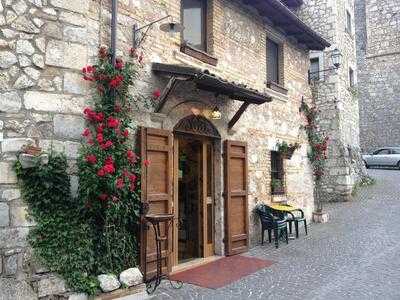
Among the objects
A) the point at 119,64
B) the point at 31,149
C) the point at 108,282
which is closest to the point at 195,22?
the point at 119,64

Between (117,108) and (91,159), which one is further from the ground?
(117,108)

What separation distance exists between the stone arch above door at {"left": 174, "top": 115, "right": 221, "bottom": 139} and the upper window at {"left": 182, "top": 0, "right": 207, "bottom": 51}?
4.61 ft

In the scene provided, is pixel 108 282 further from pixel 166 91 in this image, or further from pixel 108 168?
pixel 166 91

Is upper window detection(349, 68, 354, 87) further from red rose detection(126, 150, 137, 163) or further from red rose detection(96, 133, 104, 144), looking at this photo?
red rose detection(96, 133, 104, 144)

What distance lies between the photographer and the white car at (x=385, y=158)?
21.2 metres

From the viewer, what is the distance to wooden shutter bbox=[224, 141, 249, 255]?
786cm

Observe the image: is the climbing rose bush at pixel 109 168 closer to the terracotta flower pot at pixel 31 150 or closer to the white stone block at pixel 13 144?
the terracotta flower pot at pixel 31 150

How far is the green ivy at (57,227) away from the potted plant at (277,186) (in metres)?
5.53

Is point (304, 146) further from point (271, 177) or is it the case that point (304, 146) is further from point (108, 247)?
point (108, 247)

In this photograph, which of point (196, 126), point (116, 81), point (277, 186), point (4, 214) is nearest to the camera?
point (4, 214)

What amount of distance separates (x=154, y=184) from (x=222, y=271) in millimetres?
1909

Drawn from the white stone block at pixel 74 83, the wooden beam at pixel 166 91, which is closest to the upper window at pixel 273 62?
the wooden beam at pixel 166 91

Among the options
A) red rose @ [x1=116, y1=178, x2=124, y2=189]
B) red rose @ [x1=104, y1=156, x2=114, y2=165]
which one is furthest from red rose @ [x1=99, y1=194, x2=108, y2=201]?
red rose @ [x1=104, y1=156, x2=114, y2=165]

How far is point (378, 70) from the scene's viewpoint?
24.1 meters
